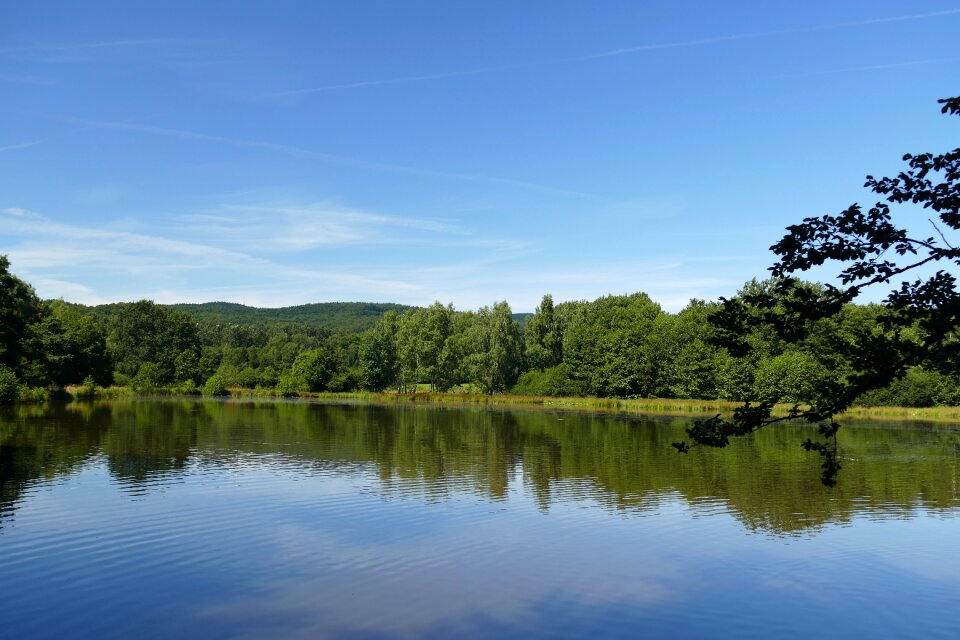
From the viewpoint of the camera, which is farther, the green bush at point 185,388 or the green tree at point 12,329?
the green bush at point 185,388

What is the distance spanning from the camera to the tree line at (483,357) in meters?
83.9

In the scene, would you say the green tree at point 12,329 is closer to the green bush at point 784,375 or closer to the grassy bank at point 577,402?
the grassy bank at point 577,402

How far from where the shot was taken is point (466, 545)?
18.5 m

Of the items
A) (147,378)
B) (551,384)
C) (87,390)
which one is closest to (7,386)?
(87,390)

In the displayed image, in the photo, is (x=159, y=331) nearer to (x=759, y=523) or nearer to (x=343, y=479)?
(x=343, y=479)

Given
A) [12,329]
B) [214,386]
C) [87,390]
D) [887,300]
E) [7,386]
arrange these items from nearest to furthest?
1. [887,300]
2. [7,386]
3. [12,329]
4. [87,390]
5. [214,386]

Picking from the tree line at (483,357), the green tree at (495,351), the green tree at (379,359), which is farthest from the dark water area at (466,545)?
the green tree at (379,359)

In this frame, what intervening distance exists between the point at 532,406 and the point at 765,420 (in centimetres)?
8615

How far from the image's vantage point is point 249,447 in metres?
39.6

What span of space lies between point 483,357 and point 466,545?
9016 cm

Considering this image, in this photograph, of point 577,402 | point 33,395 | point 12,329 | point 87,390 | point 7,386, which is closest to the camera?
point 7,386

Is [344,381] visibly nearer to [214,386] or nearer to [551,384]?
[214,386]

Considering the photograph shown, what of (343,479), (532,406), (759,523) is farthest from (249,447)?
(532,406)

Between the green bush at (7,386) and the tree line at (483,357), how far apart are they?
127 millimetres
